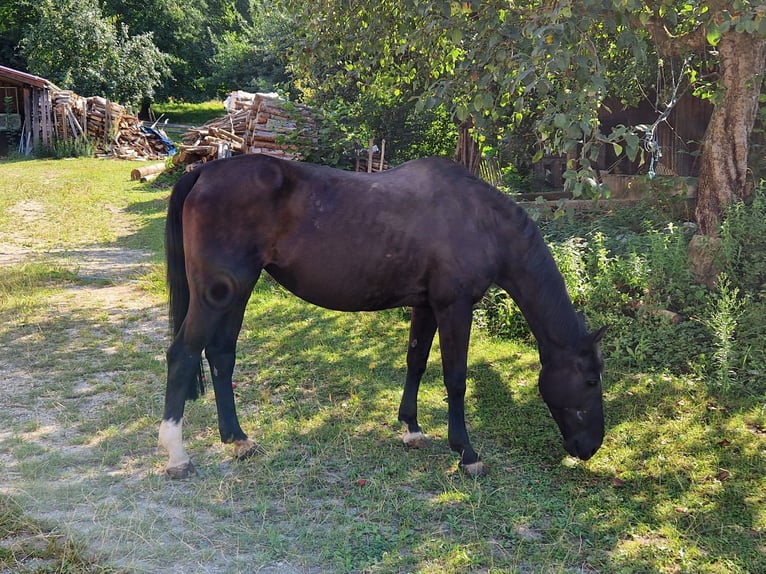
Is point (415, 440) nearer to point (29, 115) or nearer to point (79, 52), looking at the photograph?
point (29, 115)

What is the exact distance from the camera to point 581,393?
3938 millimetres

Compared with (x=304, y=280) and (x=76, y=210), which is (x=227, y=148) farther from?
(x=304, y=280)

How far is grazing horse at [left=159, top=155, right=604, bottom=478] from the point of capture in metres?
3.93

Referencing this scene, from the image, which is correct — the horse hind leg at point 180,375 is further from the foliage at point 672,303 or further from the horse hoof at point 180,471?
the foliage at point 672,303

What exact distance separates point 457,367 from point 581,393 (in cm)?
75

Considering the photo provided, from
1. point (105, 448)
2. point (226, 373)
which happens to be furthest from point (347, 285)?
point (105, 448)

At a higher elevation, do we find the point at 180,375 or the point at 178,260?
the point at 178,260

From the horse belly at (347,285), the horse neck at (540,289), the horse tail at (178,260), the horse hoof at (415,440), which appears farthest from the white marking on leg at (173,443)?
the horse neck at (540,289)

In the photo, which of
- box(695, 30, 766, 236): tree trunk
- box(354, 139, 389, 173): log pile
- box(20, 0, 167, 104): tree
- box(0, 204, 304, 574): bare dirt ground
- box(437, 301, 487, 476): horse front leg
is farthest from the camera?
box(20, 0, 167, 104): tree

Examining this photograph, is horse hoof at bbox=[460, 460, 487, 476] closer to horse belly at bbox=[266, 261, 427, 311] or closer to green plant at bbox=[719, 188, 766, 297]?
horse belly at bbox=[266, 261, 427, 311]

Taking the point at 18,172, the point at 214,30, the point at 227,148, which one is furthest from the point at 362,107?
the point at 214,30

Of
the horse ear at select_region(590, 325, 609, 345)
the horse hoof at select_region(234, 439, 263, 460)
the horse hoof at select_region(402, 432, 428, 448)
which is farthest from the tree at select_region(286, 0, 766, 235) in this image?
the horse hoof at select_region(234, 439, 263, 460)

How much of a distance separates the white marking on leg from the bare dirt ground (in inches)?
4.7

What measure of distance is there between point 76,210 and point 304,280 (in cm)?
1145
